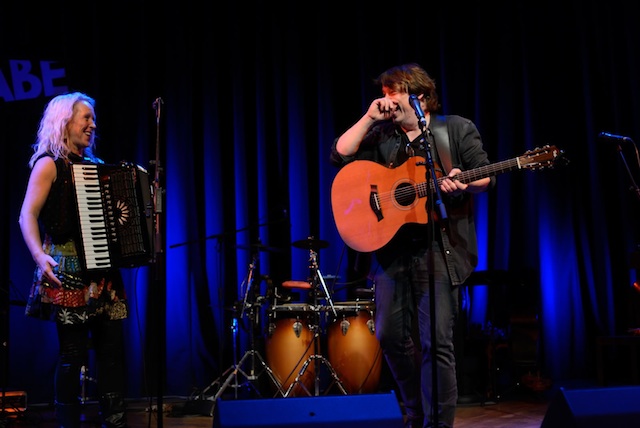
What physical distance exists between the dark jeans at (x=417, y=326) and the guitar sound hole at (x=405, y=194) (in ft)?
0.85

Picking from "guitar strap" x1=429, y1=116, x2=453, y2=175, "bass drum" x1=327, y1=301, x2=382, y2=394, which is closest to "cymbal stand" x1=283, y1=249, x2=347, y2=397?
"bass drum" x1=327, y1=301, x2=382, y2=394

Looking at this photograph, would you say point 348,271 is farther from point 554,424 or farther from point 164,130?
point 554,424

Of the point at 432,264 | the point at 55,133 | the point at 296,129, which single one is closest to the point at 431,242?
the point at 432,264

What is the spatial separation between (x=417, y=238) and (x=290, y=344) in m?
2.62

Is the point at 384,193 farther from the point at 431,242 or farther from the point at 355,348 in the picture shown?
the point at 355,348

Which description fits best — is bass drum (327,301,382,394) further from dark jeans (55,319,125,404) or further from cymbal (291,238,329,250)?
dark jeans (55,319,125,404)

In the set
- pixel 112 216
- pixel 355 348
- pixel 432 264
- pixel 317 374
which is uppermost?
pixel 112 216

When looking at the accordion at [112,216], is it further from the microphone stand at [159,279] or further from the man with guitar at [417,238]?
the man with guitar at [417,238]

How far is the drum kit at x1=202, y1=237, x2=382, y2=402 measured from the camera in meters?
5.71

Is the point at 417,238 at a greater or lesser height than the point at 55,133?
lesser

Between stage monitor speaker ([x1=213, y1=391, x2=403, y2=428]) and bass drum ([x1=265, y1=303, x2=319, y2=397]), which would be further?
bass drum ([x1=265, y1=303, x2=319, y2=397])

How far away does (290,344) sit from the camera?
5801mm

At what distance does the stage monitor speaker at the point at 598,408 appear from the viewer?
235 centimetres

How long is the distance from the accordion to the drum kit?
1.95m
